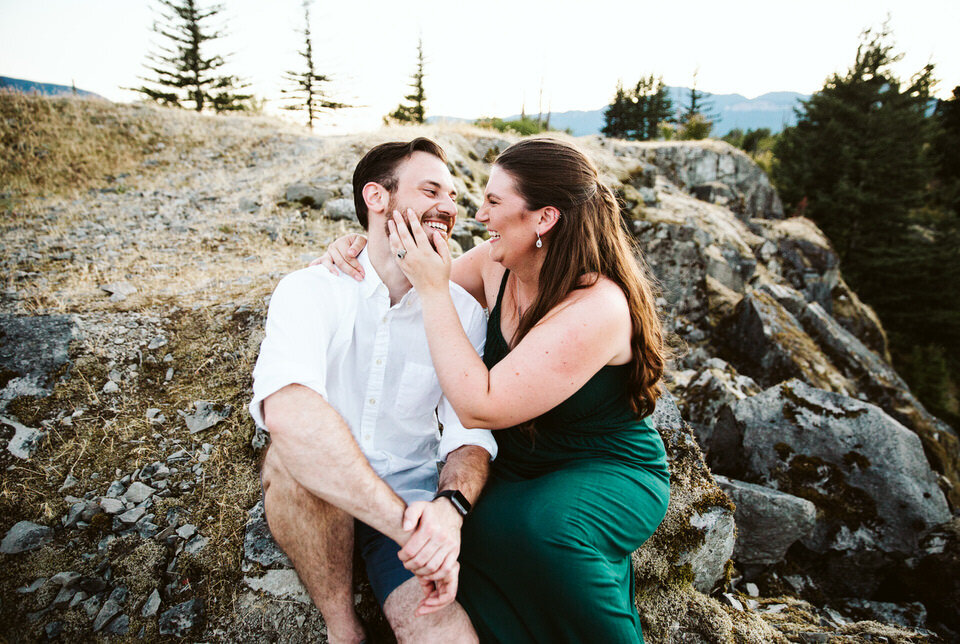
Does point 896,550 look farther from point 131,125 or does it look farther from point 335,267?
point 131,125

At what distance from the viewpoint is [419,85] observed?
38.9 metres

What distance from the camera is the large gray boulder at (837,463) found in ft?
13.7

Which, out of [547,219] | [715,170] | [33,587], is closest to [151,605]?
[33,587]

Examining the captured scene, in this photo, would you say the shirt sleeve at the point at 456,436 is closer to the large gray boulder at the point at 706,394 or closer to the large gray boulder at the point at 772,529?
the large gray boulder at the point at 772,529

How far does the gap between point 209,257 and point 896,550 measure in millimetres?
8309

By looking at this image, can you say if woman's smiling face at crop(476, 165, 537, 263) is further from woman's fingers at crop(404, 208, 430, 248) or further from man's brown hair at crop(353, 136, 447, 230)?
man's brown hair at crop(353, 136, 447, 230)

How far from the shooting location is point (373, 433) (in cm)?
245

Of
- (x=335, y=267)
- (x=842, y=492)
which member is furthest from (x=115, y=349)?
(x=842, y=492)

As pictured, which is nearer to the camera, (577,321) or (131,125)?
(577,321)

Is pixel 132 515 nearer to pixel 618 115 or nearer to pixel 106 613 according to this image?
pixel 106 613

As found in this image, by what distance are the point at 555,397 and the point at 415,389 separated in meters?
0.84

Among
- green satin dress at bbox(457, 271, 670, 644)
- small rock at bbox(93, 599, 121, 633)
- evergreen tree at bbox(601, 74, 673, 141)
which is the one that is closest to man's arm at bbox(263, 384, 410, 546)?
green satin dress at bbox(457, 271, 670, 644)

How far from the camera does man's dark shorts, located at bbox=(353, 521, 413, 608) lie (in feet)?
6.98

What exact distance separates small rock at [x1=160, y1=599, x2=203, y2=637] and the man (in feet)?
2.09
